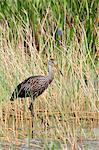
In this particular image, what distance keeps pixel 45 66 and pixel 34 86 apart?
3.49 ft

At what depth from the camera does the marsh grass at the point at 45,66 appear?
5.94 meters

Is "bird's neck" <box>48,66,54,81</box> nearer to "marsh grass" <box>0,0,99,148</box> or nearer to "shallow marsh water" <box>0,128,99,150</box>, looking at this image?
"marsh grass" <box>0,0,99,148</box>

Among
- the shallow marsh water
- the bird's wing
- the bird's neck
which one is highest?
the bird's neck

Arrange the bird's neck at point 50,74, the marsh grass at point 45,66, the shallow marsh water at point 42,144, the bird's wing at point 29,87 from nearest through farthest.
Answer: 1. the shallow marsh water at point 42,144
2. the marsh grass at point 45,66
3. the bird's wing at point 29,87
4. the bird's neck at point 50,74

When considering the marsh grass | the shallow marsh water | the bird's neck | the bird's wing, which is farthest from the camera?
the bird's neck

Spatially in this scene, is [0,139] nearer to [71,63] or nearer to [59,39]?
[71,63]

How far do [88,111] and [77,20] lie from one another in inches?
92.8

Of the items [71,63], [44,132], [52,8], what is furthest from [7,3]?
[44,132]

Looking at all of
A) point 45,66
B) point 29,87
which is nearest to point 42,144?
point 29,87

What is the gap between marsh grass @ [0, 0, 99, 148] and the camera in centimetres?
594

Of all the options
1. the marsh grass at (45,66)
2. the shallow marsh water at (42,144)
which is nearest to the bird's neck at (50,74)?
the marsh grass at (45,66)

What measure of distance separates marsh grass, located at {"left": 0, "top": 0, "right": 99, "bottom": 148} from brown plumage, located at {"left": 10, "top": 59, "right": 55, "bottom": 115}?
0.09m

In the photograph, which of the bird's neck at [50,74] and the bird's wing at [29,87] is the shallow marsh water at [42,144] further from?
the bird's neck at [50,74]

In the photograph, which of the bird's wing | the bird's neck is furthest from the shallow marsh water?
the bird's neck
